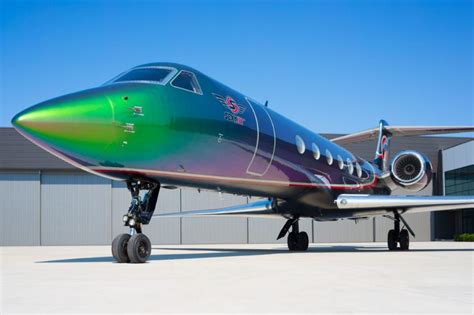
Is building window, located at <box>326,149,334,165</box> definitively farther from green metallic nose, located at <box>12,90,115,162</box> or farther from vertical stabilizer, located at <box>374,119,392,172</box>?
green metallic nose, located at <box>12,90,115,162</box>

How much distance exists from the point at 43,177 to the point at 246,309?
3107 centimetres

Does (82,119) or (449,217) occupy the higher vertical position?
(82,119)

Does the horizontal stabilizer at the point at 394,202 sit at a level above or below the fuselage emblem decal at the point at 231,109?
below

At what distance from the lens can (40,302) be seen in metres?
5.32

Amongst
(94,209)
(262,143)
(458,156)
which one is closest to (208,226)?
(94,209)

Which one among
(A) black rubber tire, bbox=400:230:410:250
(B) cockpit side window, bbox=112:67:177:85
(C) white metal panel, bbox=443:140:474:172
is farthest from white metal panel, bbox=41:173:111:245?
(B) cockpit side window, bbox=112:67:177:85

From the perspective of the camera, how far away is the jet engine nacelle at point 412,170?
1816 centimetres

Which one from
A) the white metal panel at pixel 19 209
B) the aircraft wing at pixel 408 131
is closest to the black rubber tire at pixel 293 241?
the aircraft wing at pixel 408 131

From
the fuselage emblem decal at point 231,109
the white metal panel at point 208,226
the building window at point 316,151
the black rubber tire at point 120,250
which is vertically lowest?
the white metal panel at point 208,226

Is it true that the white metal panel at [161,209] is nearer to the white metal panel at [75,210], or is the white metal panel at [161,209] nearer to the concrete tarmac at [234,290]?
the white metal panel at [75,210]

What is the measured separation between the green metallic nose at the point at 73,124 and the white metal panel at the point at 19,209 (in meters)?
25.6

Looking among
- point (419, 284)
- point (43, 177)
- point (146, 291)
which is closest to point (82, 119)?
point (146, 291)

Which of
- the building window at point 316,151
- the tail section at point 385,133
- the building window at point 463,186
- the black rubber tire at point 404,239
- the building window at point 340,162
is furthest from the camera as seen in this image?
the building window at point 463,186

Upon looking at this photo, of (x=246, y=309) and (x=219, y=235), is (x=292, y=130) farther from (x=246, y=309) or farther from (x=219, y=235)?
(x=219, y=235)
